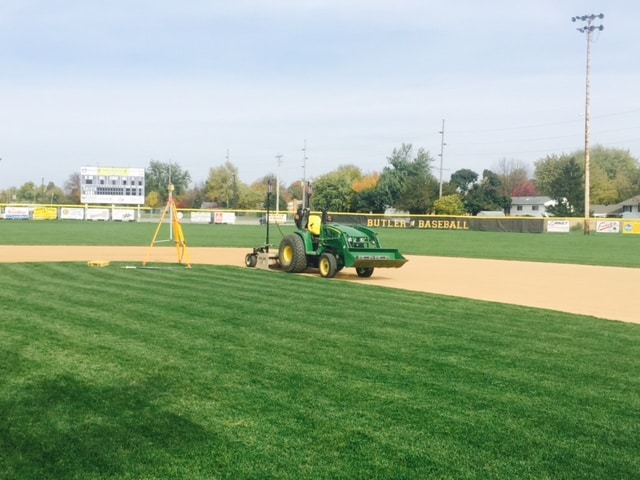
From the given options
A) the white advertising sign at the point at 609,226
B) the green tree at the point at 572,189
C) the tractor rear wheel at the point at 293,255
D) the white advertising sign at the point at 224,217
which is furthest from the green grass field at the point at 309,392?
the green tree at the point at 572,189

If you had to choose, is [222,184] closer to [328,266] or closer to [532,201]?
[532,201]

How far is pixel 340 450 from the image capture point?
4.62 metres

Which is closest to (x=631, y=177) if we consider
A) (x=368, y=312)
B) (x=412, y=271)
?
(x=412, y=271)

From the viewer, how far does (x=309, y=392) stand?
600cm

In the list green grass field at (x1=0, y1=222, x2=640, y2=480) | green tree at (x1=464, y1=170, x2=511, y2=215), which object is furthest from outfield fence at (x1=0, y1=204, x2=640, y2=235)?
green grass field at (x1=0, y1=222, x2=640, y2=480)

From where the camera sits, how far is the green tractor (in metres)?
16.3

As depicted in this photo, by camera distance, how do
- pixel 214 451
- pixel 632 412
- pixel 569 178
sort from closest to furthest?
pixel 214 451
pixel 632 412
pixel 569 178

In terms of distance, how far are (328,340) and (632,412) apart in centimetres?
370

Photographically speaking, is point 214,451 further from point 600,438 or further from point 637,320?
point 637,320

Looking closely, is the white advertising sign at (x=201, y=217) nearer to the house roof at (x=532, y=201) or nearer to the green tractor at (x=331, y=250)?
the green tractor at (x=331, y=250)

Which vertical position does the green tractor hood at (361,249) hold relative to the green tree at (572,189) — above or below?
below

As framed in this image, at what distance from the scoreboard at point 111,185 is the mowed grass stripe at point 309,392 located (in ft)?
249

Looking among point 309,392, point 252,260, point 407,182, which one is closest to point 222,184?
point 407,182

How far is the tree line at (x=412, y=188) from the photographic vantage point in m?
82.8
